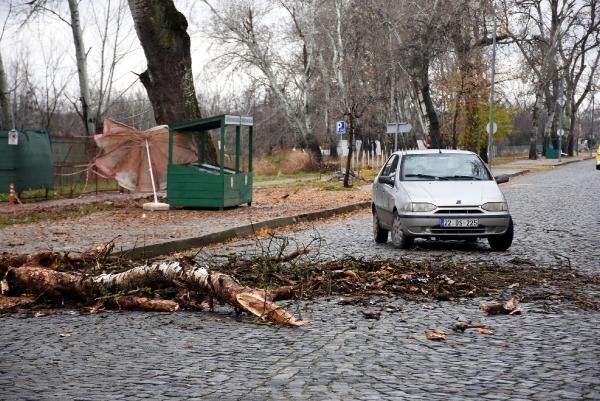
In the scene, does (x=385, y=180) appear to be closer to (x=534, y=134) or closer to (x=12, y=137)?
(x=12, y=137)

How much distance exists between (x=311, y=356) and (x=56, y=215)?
15.6 m

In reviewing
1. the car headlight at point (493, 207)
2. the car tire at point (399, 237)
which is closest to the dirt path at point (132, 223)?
the car tire at point (399, 237)

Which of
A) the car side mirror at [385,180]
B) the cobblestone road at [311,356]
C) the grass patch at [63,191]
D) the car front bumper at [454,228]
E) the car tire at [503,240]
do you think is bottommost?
the grass patch at [63,191]

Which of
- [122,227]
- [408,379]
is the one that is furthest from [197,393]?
[122,227]

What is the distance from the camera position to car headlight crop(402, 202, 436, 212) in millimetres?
A: 13070

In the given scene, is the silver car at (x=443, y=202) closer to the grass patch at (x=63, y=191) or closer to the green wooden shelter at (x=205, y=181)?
the green wooden shelter at (x=205, y=181)

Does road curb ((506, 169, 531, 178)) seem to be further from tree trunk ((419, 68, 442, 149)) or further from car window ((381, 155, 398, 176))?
car window ((381, 155, 398, 176))

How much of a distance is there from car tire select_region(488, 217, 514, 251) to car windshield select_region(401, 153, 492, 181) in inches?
48.5

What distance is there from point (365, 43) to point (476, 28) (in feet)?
34.2

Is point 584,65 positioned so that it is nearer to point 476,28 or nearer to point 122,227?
point 476,28

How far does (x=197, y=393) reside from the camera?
5.23 m

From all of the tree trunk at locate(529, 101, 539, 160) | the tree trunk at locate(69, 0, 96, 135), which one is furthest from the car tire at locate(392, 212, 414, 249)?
the tree trunk at locate(529, 101, 539, 160)

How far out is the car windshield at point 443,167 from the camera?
14180 mm

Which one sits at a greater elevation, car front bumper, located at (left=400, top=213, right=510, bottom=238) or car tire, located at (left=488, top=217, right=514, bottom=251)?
car front bumper, located at (left=400, top=213, right=510, bottom=238)
